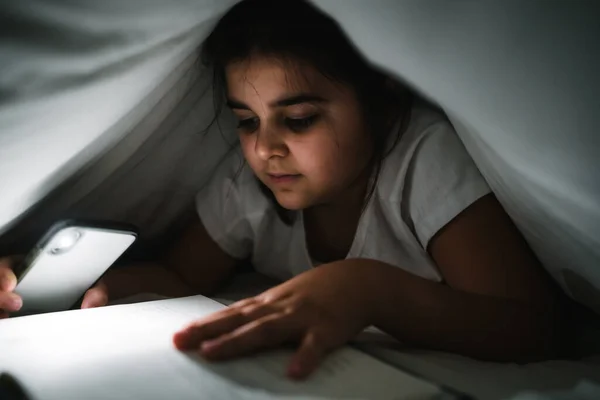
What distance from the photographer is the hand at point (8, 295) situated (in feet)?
1.83

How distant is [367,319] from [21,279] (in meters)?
0.39

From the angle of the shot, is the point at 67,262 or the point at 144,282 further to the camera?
the point at 144,282

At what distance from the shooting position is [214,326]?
44cm

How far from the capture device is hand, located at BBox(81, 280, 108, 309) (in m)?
0.61

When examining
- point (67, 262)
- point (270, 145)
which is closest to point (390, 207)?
point (270, 145)

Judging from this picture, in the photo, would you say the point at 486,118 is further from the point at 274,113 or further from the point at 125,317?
the point at 125,317

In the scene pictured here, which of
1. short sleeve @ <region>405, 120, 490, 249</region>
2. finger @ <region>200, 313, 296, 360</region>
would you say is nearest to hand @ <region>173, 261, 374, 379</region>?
finger @ <region>200, 313, 296, 360</region>

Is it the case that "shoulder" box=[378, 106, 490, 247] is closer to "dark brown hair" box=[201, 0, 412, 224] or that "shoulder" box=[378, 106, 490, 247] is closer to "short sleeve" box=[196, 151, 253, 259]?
"dark brown hair" box=[201, 0, 412, 224]

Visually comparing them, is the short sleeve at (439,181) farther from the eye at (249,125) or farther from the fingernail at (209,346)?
the fingernail at (209,346)

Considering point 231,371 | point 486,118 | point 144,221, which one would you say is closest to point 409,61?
point 486,118

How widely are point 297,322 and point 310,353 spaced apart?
34 millimetres

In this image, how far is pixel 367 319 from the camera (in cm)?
46

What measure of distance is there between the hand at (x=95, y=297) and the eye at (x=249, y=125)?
0.27 m

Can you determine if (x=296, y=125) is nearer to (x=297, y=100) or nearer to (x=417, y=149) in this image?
(x=297, y=100)
